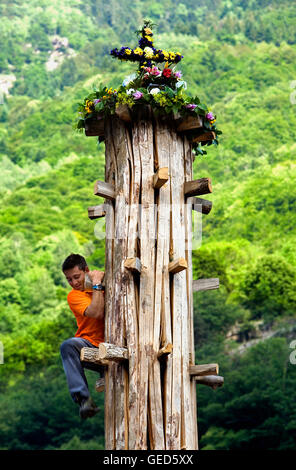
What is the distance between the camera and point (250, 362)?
36.9m

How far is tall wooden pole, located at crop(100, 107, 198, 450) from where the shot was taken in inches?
217

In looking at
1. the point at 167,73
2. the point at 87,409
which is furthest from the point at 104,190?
the point at 87,409

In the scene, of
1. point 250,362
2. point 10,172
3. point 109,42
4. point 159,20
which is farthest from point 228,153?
point 159,20

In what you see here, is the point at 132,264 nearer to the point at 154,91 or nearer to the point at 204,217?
A: the point at 154,91

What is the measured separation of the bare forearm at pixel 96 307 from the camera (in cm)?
593

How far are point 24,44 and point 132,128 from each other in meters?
125

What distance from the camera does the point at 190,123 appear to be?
6.18 metres

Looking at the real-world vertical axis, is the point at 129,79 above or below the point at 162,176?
above

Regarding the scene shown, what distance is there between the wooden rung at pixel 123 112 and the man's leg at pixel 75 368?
5.54 ft

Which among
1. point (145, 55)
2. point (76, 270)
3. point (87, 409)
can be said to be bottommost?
point (87, 409)

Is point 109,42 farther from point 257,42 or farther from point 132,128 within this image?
point 132,128

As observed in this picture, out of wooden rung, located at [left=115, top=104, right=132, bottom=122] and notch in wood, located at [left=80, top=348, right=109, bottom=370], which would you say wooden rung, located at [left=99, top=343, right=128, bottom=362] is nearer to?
notch in wood, located at [left=80, top=348, right=109, bottom=370]

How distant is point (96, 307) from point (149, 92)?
5.50 feet

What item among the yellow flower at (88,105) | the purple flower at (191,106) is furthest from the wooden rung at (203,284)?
the yellow flower at (88,105)
